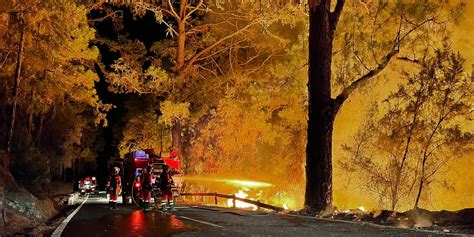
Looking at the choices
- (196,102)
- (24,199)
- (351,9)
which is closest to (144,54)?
(196,102)

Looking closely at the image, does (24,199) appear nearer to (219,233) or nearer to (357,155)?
(219,233)

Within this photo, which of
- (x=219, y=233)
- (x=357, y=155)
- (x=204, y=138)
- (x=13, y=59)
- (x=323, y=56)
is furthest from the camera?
(x=204, y=138)

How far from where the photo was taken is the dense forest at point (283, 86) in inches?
748

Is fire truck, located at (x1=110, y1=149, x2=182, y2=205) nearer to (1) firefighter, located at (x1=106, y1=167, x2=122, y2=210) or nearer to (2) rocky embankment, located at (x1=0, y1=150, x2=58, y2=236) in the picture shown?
(1) firefighter, located at (x1=106, y1=167, x2=122, y2=210)

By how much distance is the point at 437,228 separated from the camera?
1235cm

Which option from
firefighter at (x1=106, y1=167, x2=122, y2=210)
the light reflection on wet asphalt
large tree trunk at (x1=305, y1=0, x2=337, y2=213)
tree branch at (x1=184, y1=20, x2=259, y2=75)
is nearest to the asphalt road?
the light reflection on wet asphalt

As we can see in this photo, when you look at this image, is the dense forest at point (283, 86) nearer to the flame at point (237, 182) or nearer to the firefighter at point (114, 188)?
the flame at point (237, 182)

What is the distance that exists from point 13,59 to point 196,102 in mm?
13292

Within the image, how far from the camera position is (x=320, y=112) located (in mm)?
18844

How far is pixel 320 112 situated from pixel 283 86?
6.98 m

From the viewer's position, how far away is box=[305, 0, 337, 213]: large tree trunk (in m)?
18.6

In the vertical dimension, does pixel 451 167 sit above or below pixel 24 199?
above

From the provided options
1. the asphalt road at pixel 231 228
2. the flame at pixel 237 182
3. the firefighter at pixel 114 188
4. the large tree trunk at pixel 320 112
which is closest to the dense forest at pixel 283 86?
the large tree trunk at pixel 320 112

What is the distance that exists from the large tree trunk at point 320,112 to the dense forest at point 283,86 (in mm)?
41
